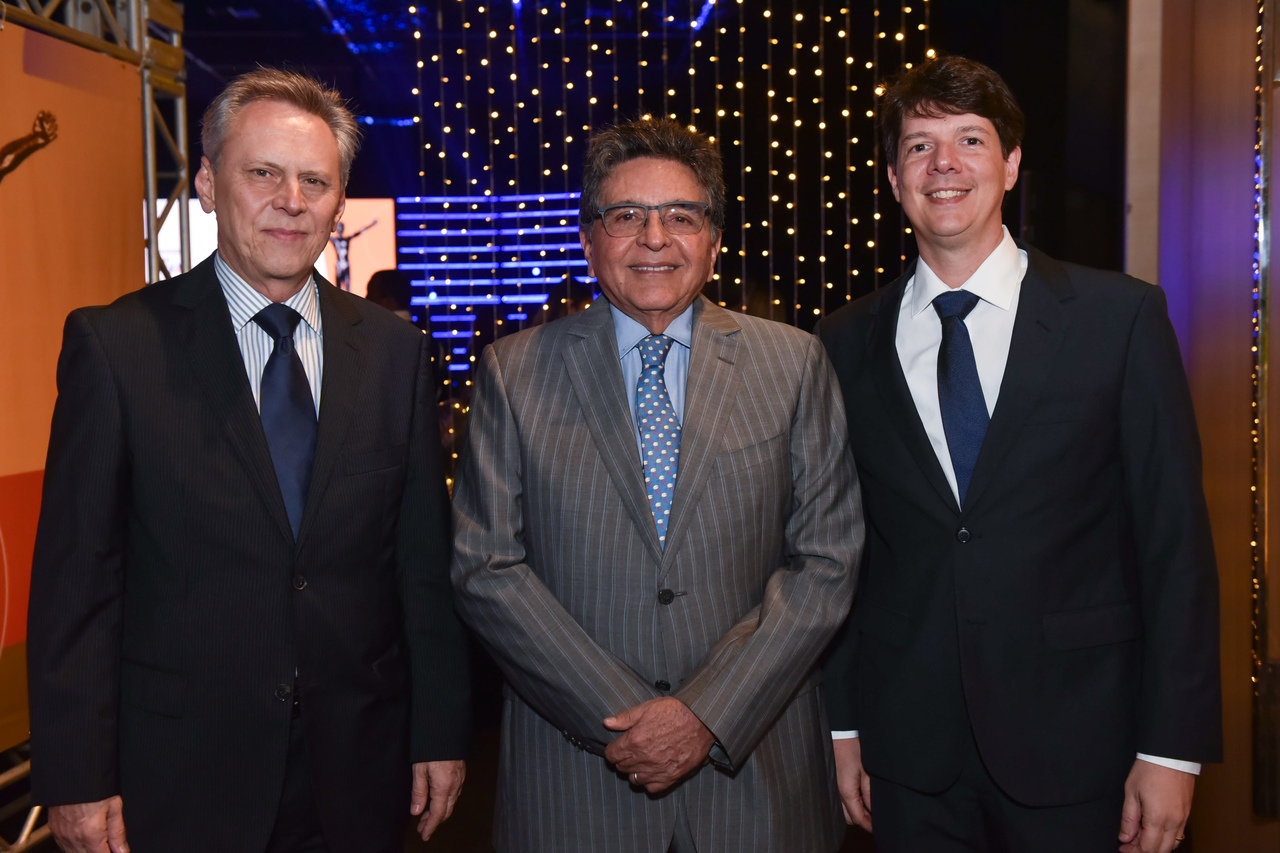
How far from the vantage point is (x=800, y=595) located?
1759 mm

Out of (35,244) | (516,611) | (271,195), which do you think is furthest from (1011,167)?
(35,244)

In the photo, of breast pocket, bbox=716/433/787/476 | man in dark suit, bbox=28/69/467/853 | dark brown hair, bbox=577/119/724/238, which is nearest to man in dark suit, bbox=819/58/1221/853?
breast pocket, bbox=716/433/787/476

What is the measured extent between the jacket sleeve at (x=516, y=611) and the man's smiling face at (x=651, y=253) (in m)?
0.31

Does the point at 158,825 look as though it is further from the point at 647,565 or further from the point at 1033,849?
the point at 1033,849

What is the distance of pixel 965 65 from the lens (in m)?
1.93

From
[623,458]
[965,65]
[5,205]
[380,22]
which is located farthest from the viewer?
[380,22]

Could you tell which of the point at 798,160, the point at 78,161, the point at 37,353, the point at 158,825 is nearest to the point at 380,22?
the point at 798,160

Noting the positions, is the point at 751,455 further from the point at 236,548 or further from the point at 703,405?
the point at 236,548

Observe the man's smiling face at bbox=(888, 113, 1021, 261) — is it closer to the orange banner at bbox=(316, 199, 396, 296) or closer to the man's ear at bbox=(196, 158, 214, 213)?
the man's ear at bbox=(196, 158, 214, 213)

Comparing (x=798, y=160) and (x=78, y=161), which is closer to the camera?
(x=78, y=161)

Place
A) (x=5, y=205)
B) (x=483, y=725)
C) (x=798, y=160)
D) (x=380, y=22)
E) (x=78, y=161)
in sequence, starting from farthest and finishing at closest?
(x=380, y=22)
(x=798, y=160)
(x=483, y=725)
(x=78, y=161)
(x=5, y=205)

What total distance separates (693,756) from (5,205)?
106 inches

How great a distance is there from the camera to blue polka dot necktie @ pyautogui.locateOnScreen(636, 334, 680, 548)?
1.79 m

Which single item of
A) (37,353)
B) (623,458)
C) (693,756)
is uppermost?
(37,353)
